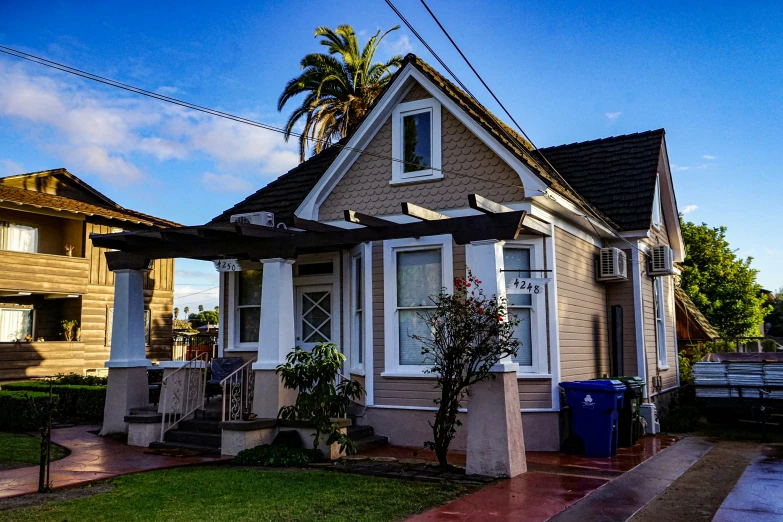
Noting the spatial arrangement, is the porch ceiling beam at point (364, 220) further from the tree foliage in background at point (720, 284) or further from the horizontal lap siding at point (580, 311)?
the tree foliage in background at point (720, 284)

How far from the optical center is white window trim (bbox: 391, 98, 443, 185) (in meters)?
11.5

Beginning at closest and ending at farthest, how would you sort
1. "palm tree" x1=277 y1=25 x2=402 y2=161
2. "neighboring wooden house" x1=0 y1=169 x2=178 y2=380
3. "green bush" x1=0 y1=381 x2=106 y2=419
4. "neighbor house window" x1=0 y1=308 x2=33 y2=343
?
1. "green bush" x1=0 y1=381 x2=106 y2=419
2. "neighboring wooden house" x1=0 y1=169 x2=178 y2=380
3. "neighbor house window" x1=0 y1=308 x2=33 y2=343
4. "palm tree" x1=277 y1=25 x2=402 y2=161

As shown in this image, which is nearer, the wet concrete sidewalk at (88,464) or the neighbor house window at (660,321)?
the wet concrete sidewalk at (88,464)

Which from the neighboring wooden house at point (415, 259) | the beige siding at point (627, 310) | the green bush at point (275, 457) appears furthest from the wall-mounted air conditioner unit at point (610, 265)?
the green bush at point (275, 457)

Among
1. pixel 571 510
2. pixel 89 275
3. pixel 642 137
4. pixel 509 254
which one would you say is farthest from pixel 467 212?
pixel 89 275

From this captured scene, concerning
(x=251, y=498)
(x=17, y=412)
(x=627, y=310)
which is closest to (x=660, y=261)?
(x=627, y=310)

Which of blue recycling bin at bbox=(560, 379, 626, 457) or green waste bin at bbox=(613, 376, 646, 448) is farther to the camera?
green waste bin at bbox=(613, 376, 646, 448)

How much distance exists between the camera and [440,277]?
436 inches

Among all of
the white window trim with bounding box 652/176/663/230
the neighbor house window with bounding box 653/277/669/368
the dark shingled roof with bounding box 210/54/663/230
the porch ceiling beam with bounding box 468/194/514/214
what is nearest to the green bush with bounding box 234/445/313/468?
the porch ceiling beam with bounding box 468/194/514/214

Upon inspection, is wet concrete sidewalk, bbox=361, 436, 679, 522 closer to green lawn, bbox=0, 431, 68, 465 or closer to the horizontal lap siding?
the horizontal lap siding

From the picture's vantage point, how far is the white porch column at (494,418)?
8.30 metres

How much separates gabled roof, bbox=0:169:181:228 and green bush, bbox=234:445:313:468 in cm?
1486

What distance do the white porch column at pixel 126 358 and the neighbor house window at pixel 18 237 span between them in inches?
504

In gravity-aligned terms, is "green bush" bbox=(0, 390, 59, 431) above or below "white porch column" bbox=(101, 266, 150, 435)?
below
